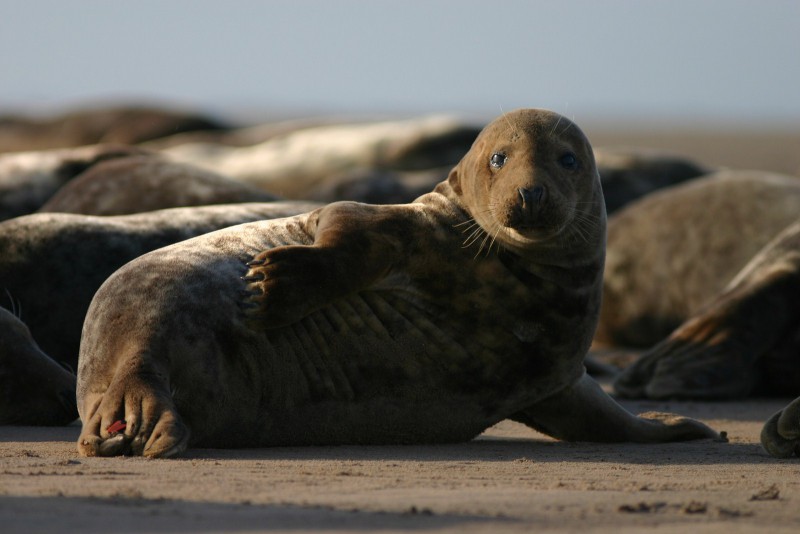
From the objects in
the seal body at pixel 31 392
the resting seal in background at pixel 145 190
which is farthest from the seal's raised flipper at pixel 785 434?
the resting seal in background at pixel 145 190

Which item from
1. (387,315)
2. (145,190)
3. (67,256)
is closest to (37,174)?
(145,190)

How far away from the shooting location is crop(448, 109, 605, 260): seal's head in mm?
5117

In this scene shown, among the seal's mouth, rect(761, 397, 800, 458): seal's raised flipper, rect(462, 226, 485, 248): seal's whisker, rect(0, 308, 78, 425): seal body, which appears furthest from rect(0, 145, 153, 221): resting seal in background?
rect(761, 397, 800, 458): seal's raised flipper

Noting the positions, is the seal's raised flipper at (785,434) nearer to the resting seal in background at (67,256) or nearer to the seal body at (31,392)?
the seal body at (31,392)

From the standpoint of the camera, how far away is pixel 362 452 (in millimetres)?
5141

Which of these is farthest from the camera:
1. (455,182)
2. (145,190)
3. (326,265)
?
(145,190)

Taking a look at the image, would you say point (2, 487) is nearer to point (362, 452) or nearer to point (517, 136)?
point (362, 452)

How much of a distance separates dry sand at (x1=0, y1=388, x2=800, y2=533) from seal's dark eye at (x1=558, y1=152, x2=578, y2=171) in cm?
102

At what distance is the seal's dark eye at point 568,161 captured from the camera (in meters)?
5.39

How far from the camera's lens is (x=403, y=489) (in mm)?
4059

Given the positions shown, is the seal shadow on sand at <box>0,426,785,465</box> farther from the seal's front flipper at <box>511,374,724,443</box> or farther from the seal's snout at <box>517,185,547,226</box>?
the seal's snout at <box>517,185,547,226</box>

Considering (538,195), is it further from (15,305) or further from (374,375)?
(15,305)

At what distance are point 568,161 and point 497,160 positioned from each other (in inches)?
10.0

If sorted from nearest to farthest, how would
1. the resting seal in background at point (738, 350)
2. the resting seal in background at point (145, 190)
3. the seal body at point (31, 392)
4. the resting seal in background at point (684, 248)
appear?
the seal body at point (31, 392), the resting seal in background at point (738, 350), the resting seal in background at point (145, 190), the resting seal in background at point (684, 248)
